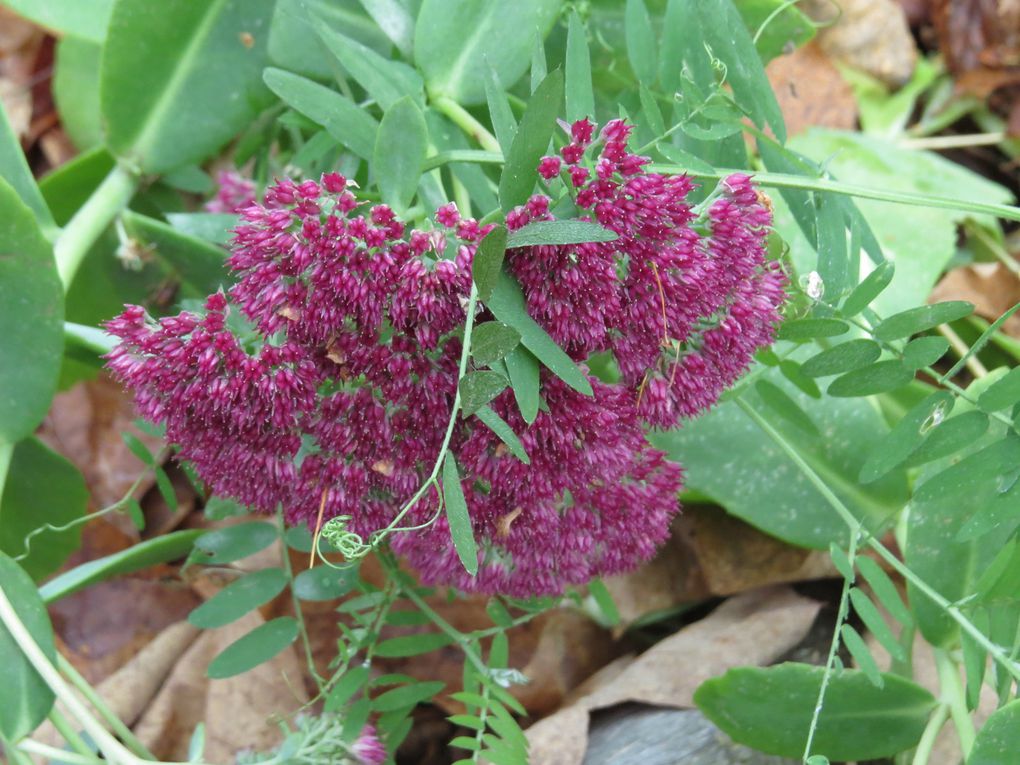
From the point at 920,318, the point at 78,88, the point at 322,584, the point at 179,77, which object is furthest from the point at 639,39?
the point at 78,88

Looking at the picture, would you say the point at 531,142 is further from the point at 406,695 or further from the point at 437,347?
the point at 406,695

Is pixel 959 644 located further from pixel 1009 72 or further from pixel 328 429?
pixel 1009 72

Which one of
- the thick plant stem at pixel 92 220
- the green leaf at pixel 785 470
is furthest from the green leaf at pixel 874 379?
the thick plant stem at pixel 92 220

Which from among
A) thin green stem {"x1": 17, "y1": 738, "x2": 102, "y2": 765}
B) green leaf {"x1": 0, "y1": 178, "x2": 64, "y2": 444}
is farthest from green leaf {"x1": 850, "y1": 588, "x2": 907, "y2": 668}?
green leaf {"x1": 0, "y1": 178, "x2": 64, "y2": 444}

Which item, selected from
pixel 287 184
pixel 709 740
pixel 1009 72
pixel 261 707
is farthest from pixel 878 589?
pixel 1009 72

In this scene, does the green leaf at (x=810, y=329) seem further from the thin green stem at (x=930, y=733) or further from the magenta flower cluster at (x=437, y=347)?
the thin green stem at (x=930, y=733)

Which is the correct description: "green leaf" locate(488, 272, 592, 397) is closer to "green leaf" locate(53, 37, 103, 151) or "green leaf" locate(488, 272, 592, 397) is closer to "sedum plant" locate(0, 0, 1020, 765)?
"sedum plant" locate(0, 0, 1020, 765)
